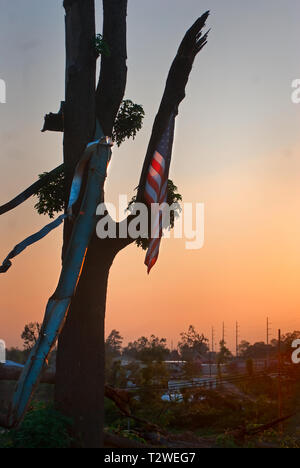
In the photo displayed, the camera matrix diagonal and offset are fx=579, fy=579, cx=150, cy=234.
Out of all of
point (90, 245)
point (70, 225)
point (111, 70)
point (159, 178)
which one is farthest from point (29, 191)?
point (111, 70)

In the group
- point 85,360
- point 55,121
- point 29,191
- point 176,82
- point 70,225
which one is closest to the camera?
point 85,360

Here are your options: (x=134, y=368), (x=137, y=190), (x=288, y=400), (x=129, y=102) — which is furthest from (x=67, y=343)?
(x=288, y=400)

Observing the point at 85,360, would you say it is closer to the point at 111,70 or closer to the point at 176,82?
the point at 176,82

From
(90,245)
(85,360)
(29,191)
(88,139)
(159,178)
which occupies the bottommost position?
(85,360)

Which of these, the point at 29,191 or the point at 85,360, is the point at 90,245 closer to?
the point at 29,191

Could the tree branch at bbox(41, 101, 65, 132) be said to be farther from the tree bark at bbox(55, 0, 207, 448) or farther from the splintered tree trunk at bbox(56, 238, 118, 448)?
the splintered tree trunk at bbox(56, 238, 118, 448)

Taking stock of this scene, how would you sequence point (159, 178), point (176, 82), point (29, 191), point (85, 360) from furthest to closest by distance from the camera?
point (29, 191), point (176, 82), point (159, 178), point (85, 360)

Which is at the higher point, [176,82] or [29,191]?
[176,82]

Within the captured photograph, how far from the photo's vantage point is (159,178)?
1403 cm

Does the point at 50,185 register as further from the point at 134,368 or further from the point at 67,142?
the point at 134,368

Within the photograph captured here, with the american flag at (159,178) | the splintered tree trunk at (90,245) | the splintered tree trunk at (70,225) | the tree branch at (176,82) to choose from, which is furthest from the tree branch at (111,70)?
the american flag at (159,178)

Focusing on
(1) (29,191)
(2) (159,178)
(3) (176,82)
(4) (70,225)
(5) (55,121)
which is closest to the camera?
(2) (159,178)

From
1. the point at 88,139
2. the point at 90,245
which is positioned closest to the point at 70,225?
the point at 90,245

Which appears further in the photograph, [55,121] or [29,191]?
[55,121]
